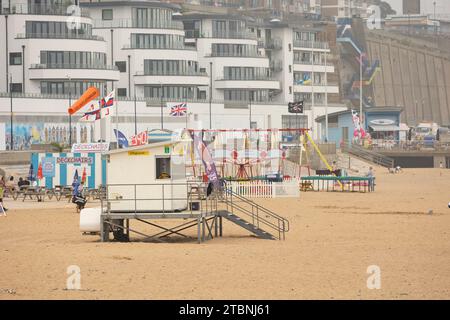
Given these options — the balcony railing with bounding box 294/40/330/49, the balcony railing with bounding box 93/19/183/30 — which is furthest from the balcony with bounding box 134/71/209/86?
the balcony railing with bounding box 294/40/330/49

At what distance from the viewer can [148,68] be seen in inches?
4464

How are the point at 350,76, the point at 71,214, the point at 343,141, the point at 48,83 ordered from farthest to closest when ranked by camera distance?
the point at 350,76
the point at 343,141
the point at 48,83
the point at 71,214

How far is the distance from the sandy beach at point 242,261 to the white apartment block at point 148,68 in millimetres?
39354

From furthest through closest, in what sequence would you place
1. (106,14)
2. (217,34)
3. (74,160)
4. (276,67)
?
(276,67) → (217,34) → (106,14) → (74,160)

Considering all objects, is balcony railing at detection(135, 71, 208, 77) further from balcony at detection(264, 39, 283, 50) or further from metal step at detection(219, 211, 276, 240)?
metal step at detection(219, 211, 276, 240)

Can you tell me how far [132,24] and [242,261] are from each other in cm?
8354

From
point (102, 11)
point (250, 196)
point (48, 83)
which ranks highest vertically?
point (102, 11)

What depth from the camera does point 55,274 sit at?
29266mm

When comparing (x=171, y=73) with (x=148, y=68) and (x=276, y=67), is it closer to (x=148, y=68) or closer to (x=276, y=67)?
(x=148, y=68)

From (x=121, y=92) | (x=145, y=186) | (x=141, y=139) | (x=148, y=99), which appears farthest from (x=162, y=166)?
(x=121, y=92)

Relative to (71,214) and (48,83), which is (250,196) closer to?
(71,214)
